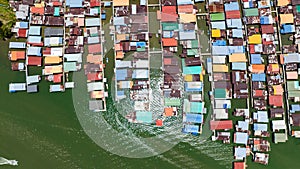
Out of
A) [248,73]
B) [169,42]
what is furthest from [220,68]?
[169,42]

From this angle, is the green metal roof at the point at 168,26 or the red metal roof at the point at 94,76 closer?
the red metal roof at the point at 94,76

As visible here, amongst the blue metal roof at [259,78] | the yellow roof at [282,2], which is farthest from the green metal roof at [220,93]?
the yellow roof at [282,2]

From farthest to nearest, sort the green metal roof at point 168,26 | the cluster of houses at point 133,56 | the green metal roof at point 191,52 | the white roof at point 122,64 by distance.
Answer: the green metal roof at point 168,26
the green metal roof at point 191,52
the white roof at point 122,64
the cluster of houses at point 133,56

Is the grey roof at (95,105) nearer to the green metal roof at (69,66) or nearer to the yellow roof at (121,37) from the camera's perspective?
the green metal roof at (69,66)

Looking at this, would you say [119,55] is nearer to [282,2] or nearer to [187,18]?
[187,18]

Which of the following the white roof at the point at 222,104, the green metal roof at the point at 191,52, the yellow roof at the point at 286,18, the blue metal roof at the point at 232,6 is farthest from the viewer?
the blue metal roof at the point at 232,6

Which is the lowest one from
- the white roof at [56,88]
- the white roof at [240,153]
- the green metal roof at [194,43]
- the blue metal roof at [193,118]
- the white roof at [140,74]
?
the white roof at [240,153]
